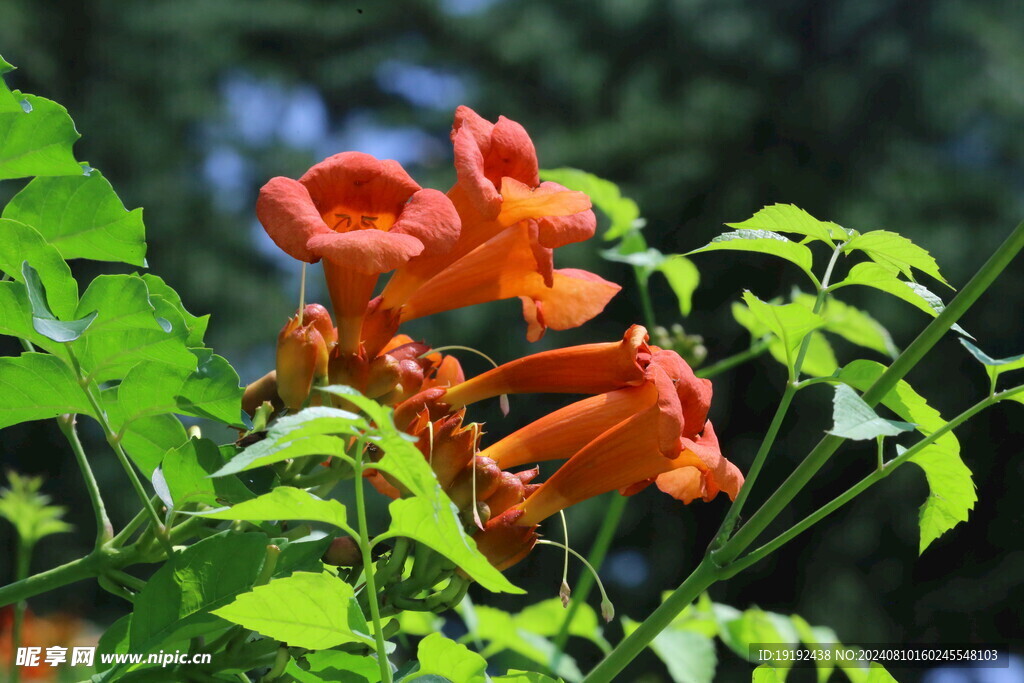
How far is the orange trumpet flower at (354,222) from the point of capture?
895 mm

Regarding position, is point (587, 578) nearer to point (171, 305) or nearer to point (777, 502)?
point (777, 502)

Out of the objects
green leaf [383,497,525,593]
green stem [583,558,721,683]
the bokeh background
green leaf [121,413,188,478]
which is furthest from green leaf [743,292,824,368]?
the bokeh background

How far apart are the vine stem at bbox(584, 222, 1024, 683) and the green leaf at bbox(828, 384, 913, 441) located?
5cm

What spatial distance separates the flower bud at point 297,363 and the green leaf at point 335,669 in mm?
247

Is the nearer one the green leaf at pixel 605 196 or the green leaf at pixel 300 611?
the green leaf at pixel 300 611

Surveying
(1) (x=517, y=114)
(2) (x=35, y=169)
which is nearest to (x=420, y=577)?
(2) (x=35, y=169)

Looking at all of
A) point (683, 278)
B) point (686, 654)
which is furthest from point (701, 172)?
point (686, 654)

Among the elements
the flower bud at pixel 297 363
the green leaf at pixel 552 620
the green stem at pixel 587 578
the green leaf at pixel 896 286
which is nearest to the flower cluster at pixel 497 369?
the flower bud at pixel 297 363

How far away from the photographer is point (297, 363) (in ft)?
3.23

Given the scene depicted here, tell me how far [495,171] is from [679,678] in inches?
32.3

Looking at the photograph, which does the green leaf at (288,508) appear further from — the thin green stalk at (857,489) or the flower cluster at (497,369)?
the thin green stalk at (857,489)

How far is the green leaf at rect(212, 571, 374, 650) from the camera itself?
2.31 feet

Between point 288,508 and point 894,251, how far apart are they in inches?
22.7

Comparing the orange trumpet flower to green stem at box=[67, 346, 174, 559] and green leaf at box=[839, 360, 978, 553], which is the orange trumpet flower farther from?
green leaf at box=[839, 360, 978, 553]
